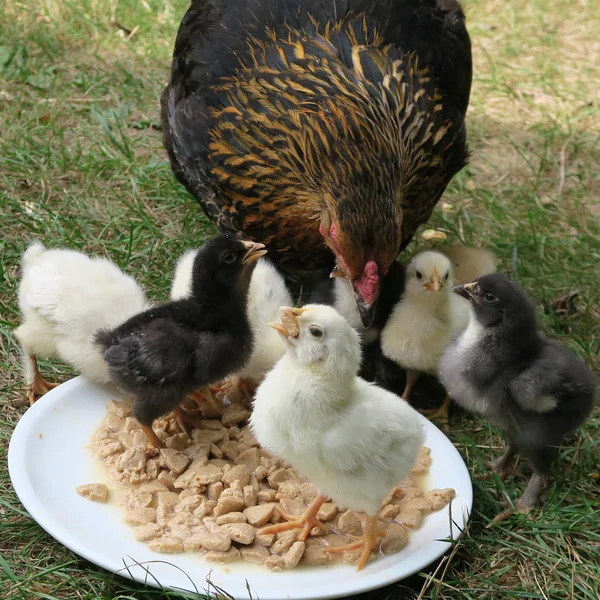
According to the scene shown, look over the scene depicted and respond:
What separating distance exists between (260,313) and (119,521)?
2.91ft

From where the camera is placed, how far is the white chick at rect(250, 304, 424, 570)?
2.18m

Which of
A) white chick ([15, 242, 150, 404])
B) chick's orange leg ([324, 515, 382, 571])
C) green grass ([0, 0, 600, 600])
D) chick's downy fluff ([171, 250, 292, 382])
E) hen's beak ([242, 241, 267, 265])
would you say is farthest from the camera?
chick's downy fluff ([171, 250, 292, 382])

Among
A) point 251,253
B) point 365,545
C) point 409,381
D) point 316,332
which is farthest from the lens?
point 409,381

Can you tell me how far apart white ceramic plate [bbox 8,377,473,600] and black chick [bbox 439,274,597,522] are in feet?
0.71

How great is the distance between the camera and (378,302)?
3117 millimetres

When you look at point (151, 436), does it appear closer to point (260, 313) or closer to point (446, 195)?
point (260, 313)

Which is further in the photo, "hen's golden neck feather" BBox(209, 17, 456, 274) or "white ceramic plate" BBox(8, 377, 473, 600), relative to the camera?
"hen's golden neck feather" BBox(209, 17, 456, 274)

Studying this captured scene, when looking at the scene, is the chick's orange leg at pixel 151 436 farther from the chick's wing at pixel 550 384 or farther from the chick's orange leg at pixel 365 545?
the chick's wing at pixel 550 384

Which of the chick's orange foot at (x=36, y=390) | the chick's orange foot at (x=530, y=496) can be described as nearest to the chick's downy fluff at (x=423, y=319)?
the chick's orange foot at (x=530, y=496)

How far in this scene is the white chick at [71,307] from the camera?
281 cm

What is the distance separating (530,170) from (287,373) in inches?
119

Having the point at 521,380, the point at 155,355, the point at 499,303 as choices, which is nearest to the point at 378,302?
the point at 499,303

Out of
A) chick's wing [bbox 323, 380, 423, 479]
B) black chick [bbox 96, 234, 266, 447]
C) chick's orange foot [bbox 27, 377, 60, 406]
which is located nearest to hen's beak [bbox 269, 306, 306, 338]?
chick's wing [bbox 323, 380, 423, 479]

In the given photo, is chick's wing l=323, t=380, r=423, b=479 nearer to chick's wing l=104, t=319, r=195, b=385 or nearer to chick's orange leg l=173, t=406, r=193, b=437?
chick's wing l=104, t=319, r=195, b=385
